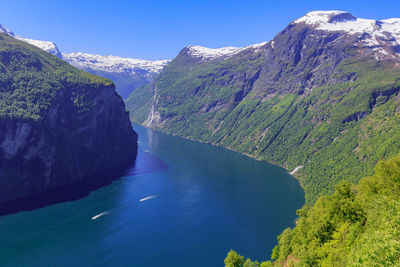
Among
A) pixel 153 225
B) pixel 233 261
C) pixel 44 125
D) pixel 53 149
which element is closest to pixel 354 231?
pixel 233 261

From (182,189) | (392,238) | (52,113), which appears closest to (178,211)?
(182,189)

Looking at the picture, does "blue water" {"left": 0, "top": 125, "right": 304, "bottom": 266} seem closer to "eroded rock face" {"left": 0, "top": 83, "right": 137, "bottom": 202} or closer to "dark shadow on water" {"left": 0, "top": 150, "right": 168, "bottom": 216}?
"dark shadow on water" {"left": 0, "top": 150, "right": 168, "bottom": 216}

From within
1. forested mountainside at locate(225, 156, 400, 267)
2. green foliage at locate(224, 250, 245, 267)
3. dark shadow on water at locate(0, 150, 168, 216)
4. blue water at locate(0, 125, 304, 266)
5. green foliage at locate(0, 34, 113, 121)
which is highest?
green foliage at locate(0, 34, 113, 121)

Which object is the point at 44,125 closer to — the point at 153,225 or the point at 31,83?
the point at 31,83

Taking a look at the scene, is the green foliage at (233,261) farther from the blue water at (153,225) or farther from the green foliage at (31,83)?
the green foliage at (31,83)

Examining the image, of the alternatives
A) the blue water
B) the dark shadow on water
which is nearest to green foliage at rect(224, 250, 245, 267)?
the blue water

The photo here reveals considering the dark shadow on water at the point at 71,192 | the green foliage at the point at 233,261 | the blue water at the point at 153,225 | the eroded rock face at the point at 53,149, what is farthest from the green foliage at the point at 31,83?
the green foliage at the point at 233,261
